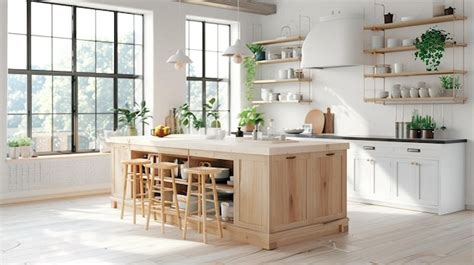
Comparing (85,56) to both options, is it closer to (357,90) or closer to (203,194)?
(203,194)

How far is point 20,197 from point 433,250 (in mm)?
5315

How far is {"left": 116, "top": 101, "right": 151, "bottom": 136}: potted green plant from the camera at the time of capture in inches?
337

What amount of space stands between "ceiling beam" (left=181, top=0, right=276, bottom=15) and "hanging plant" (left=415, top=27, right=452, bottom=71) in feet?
9.97

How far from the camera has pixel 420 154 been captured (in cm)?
707

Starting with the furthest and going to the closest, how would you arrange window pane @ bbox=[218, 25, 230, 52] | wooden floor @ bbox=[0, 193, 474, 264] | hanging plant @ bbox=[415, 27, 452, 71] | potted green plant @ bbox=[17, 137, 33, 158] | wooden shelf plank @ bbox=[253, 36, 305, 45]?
window pane @ bbox=[218, 25, 230, 52] → wooden shelf plank @ bbox=[253, 36, 305, 45] → potted green plant @ bbox=[17, 137, 33, 158] → hanging plant @ bbox=[415, 27, 452, 71] → wooden floor @ bbox=[0, 193, 474, 264]

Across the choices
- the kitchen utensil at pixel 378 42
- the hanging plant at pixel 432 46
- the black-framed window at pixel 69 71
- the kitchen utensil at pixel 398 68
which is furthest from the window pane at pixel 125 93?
the hanging plant at pixel 432 46

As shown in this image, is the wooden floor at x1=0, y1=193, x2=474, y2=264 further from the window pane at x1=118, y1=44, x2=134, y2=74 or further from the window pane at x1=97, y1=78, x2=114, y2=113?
the window pane at x1=118, y1=44, x2=134, y2=74

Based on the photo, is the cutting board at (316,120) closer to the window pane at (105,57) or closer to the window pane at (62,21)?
the window pane at (105,57)

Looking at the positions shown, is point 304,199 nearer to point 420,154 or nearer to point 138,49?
point 420,154

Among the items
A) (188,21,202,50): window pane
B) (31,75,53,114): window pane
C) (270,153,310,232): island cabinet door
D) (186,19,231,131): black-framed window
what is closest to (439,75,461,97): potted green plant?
(270,153,310,232): island cabinet door

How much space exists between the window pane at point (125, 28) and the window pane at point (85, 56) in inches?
20.2

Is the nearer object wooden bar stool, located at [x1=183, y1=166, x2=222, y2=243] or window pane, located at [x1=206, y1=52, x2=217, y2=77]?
wooden bar stool, located at [x1=183, y1=166, x2=222, y2=243]

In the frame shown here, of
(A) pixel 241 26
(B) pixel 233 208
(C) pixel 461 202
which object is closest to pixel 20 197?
(B) pixel 233 208

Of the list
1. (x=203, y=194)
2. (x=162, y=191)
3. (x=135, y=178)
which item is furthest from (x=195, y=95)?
(x=203, y=194)
